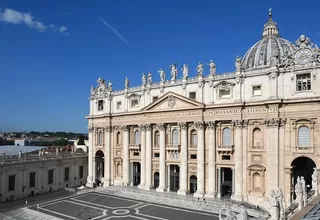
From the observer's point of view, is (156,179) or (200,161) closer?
(200,161)

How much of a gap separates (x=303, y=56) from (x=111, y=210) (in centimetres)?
3094

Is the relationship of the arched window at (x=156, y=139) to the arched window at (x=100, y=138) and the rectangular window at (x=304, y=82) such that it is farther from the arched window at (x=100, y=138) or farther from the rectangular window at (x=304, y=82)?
the rectangular window at (x=304, y=82)

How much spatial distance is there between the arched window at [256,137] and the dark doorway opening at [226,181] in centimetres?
556

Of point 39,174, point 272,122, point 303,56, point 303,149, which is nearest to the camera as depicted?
point 303,149

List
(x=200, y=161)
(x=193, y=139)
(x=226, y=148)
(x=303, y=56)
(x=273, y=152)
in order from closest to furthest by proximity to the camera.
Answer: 1. (x=303, y=56)
2. (x=273, y=152)
3. (x=226, y=148)
4. (x=200, y=161)
5. (x=193, y=139)

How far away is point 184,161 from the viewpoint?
45.2m

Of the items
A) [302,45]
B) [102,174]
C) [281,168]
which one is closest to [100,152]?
[102,174]

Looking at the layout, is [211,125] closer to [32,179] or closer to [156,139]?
[156,139]

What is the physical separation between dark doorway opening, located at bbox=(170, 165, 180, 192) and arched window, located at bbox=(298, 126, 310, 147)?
61.2 feet

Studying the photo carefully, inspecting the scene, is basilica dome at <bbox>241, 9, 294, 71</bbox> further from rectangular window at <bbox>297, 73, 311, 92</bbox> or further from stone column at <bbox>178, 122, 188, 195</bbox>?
stone column at <bbox>178, 122, 188, 195</bbox>

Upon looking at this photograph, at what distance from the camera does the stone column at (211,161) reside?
42.1m

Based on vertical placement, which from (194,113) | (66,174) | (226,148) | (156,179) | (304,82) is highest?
(304,82)

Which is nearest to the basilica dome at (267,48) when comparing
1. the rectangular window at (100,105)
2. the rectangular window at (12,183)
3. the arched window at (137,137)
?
the arched window at (137,137)

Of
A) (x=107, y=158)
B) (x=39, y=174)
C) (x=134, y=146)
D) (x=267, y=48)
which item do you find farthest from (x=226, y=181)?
(x=39, y=174)
